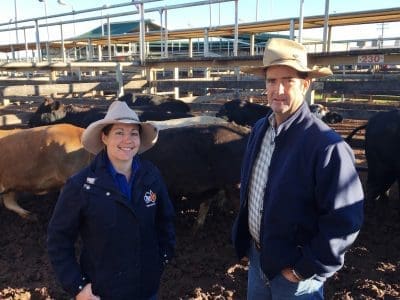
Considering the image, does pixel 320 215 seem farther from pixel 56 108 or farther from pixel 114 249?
pixel 56 108

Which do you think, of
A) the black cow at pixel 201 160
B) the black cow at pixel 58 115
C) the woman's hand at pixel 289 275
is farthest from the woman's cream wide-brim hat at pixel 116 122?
the black cow at pixel 58 115

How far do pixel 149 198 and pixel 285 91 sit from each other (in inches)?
36.9

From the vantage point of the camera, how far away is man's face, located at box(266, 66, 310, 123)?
224cm

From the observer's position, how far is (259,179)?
2396 mm

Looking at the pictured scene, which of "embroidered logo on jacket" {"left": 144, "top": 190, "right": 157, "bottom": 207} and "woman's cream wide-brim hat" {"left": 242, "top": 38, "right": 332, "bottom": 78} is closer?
"woman's cream wide-brim hat" {"left": 242, "top": 38, "right": 332, "bottom": 78}

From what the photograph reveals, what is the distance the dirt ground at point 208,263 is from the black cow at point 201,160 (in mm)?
379

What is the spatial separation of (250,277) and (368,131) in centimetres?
421

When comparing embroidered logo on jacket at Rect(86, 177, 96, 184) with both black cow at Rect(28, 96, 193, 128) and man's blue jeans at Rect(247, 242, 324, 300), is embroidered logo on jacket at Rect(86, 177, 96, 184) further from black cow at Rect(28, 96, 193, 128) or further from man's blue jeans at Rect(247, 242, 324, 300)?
black cow at Rect(28, 96, 193, 128)

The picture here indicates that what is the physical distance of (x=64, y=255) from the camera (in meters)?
2.33

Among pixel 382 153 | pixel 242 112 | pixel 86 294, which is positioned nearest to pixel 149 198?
pixel 86 294

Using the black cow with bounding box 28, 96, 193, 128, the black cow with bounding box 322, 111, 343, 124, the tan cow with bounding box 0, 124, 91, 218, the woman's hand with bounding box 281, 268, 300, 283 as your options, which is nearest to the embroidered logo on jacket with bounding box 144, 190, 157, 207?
the woman's hand with bounding box 281, 268, 300, 283

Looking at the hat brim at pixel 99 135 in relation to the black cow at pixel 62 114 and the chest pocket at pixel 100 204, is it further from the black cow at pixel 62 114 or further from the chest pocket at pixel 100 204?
the black cow at pixel 62 114

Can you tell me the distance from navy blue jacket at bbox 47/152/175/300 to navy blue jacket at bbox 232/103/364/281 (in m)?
0.65

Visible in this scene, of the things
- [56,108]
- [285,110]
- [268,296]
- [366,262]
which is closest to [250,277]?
[268,296]
